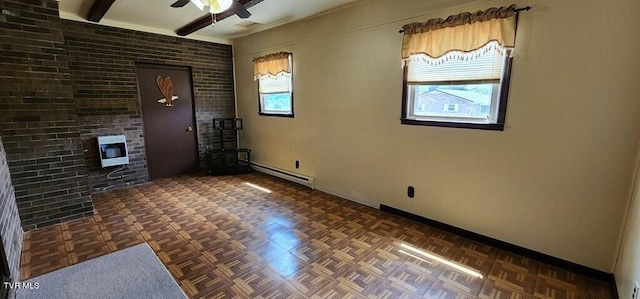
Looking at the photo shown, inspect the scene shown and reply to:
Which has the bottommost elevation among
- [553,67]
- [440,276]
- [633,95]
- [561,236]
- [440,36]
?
[440,276]

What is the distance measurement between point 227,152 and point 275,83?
1640 mm

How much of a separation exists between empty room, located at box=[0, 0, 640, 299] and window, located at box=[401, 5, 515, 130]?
0.02 metres

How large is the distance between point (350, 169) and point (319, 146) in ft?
2.06

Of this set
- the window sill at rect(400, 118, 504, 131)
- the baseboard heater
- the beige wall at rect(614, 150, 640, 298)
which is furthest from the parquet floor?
the window sill at rect(400, 118, 504, 131)

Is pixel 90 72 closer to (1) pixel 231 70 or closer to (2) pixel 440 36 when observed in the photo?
(1) pixel 231 70

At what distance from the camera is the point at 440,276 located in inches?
81.6

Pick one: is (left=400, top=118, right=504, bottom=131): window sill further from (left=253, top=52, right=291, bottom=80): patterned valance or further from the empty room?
(left=253, top=52, right=291, bottom=80): patterned valance

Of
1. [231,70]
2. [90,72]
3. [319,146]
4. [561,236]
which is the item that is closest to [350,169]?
[319,146]

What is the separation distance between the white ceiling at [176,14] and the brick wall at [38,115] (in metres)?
0.69

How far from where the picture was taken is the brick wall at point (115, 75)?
12.2ft

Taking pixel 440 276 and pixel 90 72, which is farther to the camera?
pixel 90 72

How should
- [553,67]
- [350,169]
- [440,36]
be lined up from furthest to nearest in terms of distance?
[350,169] → [440,36] → [553,67]

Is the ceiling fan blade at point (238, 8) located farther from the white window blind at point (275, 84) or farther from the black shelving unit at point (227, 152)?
the black shelving unit at point (227, 152)

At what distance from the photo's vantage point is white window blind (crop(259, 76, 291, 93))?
4.27 metres
